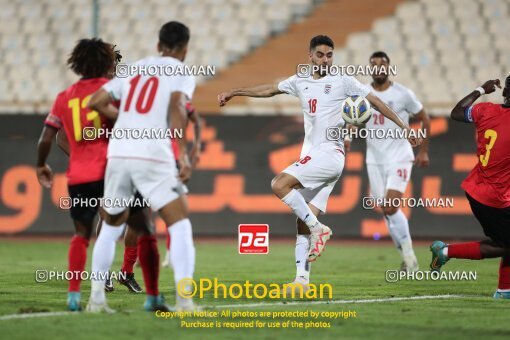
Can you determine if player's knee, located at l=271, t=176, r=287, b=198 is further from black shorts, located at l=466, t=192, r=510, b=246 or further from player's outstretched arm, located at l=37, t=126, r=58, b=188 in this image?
player's outstretched arm, located at l=37, t=126, r=58, b=188

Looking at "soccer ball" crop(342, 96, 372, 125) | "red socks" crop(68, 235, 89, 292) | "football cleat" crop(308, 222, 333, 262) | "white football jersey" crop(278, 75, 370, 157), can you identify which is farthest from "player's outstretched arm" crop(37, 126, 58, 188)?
"soccer ball" crop(342, 96, 372, 125)

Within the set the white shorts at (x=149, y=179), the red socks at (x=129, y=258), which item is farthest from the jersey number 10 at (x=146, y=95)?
the red socks at (x=129, y=258)

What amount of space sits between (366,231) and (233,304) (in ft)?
29.3

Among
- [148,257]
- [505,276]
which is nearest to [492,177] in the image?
[505,276]

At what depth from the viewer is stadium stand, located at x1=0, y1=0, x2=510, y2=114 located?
20.9m

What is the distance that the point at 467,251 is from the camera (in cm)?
875

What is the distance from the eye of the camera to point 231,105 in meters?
19.8

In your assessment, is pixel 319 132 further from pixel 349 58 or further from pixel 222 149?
pixel 349 58

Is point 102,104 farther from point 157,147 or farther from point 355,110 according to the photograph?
point 355,110

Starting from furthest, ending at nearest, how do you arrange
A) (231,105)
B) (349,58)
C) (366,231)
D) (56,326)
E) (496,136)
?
(349,58) → (231,105) → (366,231) → (496,136) → (56,326)

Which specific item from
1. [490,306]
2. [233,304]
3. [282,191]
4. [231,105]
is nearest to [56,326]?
[233,304]

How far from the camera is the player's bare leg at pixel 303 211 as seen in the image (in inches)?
337

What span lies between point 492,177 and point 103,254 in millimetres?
3682

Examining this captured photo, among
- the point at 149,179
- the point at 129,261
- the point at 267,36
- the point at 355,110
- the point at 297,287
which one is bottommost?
the point at 297,287
